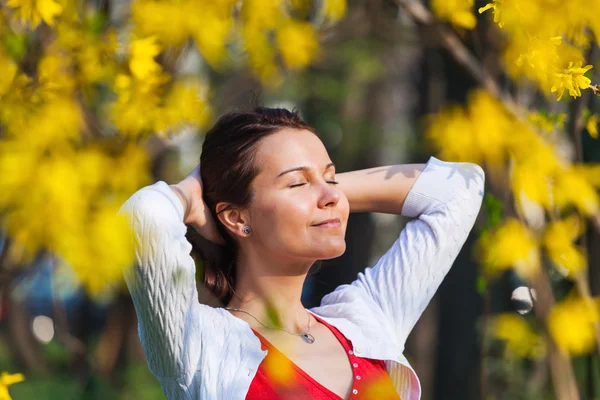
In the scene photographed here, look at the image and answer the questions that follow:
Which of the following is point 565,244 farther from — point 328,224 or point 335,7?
point 335,7

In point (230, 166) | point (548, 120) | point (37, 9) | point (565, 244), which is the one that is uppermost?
point (37, 9)

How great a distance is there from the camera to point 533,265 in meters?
2.95

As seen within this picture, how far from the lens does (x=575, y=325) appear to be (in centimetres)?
305

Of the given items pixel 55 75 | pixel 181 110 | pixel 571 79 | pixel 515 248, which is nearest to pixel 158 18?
pixel 181 110

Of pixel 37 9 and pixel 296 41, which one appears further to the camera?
pixel 296 41

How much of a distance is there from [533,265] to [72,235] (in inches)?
53.2

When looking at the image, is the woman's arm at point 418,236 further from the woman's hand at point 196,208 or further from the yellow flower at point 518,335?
the yellow flower at point 518,335

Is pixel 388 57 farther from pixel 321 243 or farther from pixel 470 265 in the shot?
pixel 321 243

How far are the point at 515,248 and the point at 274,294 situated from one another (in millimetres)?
1010

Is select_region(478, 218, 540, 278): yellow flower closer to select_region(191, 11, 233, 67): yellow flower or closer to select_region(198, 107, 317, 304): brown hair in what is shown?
select_region(198, 107, 317, 304): brown hair

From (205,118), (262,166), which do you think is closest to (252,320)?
(262,166)

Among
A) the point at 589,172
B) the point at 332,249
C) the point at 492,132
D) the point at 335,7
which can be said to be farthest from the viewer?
the point at 335,7

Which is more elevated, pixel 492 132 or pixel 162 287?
pixel 162 287

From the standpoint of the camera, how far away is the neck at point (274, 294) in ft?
7.30
